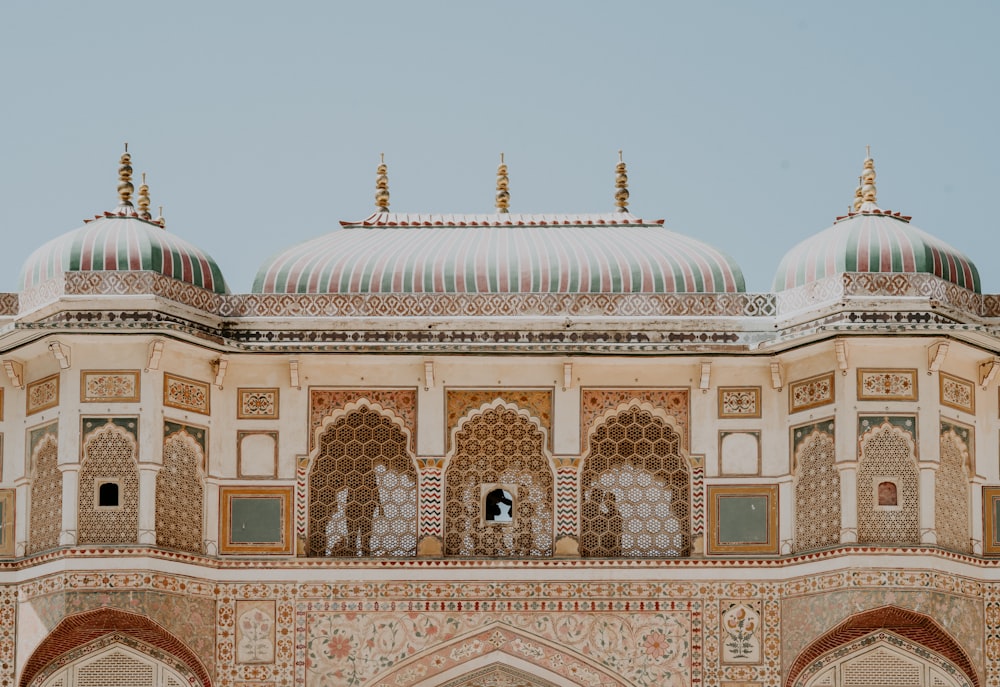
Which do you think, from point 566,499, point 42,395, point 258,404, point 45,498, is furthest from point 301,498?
point 42,395

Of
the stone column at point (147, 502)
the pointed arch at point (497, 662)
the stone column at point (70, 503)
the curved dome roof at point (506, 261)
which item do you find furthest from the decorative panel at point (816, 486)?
the stone column at point (70, 503)

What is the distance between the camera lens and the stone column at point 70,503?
74.4ft

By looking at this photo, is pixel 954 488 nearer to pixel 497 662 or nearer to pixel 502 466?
pixel 502 466

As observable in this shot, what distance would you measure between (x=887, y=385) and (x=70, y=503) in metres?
7.42

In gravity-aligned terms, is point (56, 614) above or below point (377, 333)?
below

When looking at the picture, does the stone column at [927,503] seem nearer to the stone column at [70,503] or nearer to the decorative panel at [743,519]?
the decorative panel at [743,519]

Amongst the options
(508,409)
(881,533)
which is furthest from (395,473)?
(881,533)

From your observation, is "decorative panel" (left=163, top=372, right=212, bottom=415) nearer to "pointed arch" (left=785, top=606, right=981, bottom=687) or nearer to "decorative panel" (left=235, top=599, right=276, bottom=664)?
"decorative panel" (left=235, top=599, right=276, bottom=664)

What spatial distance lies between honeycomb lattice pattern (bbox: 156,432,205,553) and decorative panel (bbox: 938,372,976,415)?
6795 mm

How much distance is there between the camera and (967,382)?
76.7 ft

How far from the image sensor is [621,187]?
82.3 feet

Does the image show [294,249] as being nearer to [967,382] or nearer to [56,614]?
[56,614]

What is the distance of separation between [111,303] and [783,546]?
6496mm

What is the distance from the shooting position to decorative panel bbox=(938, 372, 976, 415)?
23.1 meters
